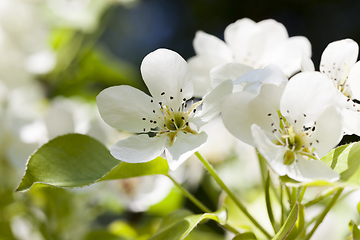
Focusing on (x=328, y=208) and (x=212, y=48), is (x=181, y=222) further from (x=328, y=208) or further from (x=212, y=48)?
(x=212, y=48)

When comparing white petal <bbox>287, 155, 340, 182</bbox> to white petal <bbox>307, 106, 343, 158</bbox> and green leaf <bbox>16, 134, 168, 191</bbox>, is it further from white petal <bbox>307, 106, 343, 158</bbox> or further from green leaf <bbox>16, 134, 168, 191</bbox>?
green leaf <bbox>16, 134, 168, 191</bbox>

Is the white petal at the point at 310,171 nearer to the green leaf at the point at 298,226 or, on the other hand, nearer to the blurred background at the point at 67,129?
the green leaf at the point at 298,226

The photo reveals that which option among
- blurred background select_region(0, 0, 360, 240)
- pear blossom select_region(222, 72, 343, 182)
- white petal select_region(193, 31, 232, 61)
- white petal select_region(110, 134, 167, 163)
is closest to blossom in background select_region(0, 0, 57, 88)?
blurred background select_region(0, 0, 360, 240)


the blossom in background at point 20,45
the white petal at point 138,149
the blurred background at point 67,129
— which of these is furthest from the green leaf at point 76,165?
the blossom in background at point 20,45

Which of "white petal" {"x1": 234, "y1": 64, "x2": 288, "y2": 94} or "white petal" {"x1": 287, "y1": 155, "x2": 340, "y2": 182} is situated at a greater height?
"white petal" {"x1": 234, "y1": 64, "x2": 288, "y2": 94}

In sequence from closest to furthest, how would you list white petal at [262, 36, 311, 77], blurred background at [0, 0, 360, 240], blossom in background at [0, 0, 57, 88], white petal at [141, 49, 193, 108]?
white petal at [141, 49, 193, 108] < white petal at [262, 36, 311, 77] < blurred background at [0, 0, 360, 240] < blossom in background at [0, 0, 57, 88]

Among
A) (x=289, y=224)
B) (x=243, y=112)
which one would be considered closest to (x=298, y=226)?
(x=289, y=224)

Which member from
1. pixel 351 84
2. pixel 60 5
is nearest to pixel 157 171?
pixel 351 84

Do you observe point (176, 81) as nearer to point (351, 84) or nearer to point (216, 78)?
point (216, 78)
